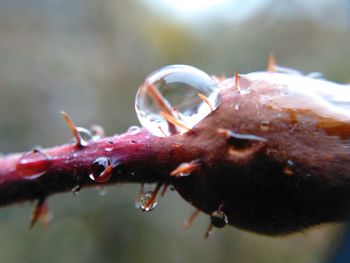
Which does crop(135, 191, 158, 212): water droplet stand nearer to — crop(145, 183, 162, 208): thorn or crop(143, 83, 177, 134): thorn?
crop(145, 183, 162, 208): thorn

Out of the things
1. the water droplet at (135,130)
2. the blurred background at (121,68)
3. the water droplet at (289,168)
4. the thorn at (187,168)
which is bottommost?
the blurred background at (121,68)

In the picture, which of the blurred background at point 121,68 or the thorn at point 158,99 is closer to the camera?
the thorn at point 158,99

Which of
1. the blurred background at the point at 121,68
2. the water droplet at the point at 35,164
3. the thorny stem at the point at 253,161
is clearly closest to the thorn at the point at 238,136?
the thorny stem at the point at 253,161

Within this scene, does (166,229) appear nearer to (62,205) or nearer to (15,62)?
(62,205)

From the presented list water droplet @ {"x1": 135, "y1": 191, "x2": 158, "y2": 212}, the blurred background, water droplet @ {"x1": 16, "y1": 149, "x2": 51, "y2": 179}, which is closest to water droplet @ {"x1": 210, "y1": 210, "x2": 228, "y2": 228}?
water droplet @ {"x1": 135, "y1": 191, "x2": 158, "y2": 212}

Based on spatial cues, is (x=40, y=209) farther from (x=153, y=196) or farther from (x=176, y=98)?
(x=176, y=98)

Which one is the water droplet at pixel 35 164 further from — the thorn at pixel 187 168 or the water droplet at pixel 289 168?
the water droplet at pixel 289 168

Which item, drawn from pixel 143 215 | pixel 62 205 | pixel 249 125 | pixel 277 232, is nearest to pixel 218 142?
pixel 249 125

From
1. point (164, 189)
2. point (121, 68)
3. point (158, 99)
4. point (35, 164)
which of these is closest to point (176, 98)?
point (158, 99)
